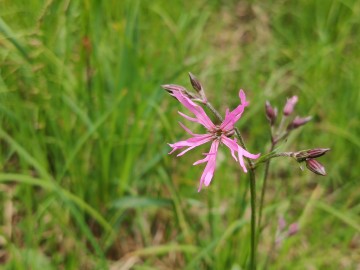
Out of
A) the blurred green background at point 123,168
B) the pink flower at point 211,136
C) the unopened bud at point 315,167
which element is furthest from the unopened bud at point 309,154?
the blurred green background at point 123,168

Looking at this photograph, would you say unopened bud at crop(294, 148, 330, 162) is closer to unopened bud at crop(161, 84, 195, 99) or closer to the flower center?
the flower center

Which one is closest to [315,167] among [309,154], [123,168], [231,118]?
[309,154]

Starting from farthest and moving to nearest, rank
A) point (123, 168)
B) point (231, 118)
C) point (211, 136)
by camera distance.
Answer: point (123, 168) → point (211, 136) → point (231, 118)

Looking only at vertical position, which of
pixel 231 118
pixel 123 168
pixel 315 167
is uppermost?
pixel 231 118

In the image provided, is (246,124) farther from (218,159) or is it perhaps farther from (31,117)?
(31,117)

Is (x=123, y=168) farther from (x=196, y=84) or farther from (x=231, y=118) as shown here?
(x=231, y=118)

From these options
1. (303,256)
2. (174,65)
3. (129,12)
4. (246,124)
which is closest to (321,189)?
(303,256)

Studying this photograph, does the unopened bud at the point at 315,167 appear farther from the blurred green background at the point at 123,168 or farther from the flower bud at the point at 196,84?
the blurred green background at the point at 123,168

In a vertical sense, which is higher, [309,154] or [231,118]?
[231,118]

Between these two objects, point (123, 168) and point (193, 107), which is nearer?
point (193, 107)
